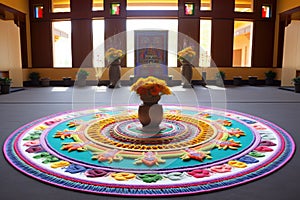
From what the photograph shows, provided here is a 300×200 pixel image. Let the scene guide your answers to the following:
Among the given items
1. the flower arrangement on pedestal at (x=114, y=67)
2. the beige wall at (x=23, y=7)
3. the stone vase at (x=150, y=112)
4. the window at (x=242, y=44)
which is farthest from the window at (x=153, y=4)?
the stone vase at (x=150, y=112)

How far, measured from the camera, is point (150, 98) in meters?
3.34

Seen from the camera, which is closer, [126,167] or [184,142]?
[126,167]

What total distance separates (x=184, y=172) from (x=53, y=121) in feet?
8.62

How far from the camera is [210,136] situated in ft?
10.8

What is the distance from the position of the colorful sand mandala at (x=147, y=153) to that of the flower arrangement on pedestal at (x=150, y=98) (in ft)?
0.51

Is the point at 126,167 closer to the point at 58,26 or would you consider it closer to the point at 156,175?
the point at 156,175

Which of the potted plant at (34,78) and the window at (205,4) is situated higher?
the window at (205,4)

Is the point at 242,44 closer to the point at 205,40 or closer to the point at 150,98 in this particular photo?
the point at 205,40

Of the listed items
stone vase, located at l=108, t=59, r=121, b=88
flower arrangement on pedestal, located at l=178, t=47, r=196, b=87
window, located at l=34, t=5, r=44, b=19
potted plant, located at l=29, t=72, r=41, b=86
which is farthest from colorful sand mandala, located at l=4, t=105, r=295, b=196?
window, located at l=34, t=5, r=44, b=19

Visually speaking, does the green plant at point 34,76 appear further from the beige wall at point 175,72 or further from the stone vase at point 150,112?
the stone vase at point 150,112

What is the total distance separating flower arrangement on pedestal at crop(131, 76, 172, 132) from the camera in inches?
129

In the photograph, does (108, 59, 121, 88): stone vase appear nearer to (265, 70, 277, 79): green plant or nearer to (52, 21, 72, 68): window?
(52, 21, 72, 68): window

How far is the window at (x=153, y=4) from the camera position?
34.2 feet

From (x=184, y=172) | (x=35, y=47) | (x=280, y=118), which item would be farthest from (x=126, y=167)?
(x=35, y=47)
